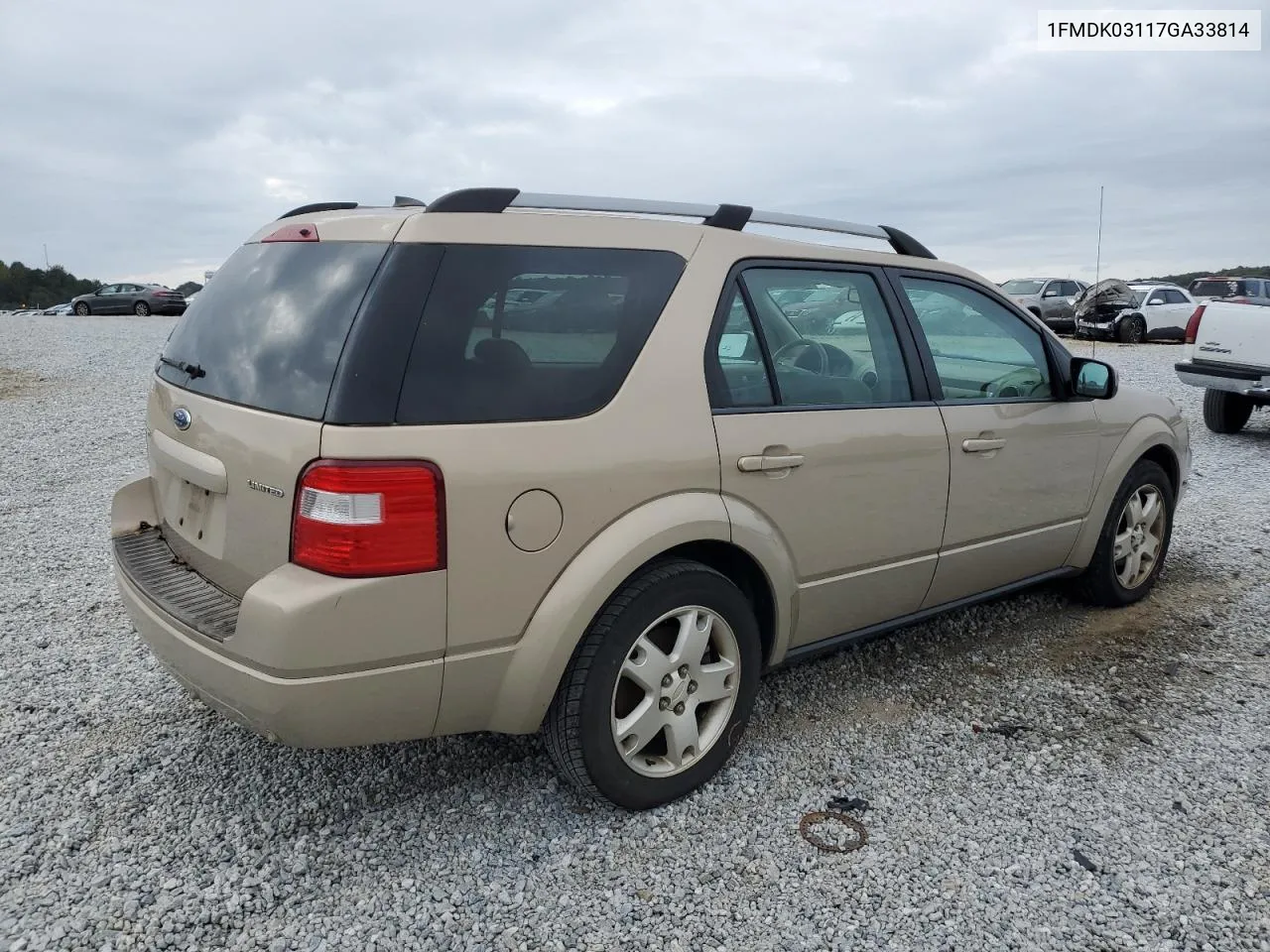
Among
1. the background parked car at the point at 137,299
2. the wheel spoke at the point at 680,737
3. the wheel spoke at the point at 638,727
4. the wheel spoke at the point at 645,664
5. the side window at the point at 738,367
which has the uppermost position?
the background parked car at the point at 137,299

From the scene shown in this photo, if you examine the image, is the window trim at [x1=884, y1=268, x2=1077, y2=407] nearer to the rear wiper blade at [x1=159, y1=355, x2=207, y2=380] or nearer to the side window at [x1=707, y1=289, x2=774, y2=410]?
the side window at [x1=707, y1=289, x2=774, y2=410]

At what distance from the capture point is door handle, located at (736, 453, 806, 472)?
2935 mm

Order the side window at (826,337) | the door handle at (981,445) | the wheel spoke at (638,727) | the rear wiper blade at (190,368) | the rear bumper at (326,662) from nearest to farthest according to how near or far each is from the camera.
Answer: the rear bumper at (326,662) < the wheel spoke at (638,727) < the rear wiper blade at (190,368) < the side window at (826,337) < the door handle at (981,445)

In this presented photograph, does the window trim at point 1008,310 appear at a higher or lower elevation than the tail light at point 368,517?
higher

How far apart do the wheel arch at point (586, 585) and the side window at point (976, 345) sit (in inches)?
52.7

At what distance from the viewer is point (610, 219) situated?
285cm

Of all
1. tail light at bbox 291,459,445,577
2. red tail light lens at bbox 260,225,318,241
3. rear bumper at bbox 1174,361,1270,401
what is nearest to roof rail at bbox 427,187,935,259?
red tail light lens at bbox 260,225,318,241

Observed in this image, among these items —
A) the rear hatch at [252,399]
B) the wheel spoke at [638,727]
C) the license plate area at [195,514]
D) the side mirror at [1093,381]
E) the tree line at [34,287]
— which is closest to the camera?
the rear hatch at [252,399]

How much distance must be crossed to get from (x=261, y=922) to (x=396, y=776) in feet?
2.43

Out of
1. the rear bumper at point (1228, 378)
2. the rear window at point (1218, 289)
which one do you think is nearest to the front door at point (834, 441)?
→ the rear bumper at point (1228, 378)

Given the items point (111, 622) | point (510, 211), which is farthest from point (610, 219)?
point (111, 622)

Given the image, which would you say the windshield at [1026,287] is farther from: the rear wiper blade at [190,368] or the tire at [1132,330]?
the rear wiper blade at [190,368]

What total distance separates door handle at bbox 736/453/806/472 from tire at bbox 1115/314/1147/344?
77.6ft

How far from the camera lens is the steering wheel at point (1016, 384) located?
388 centimetres
